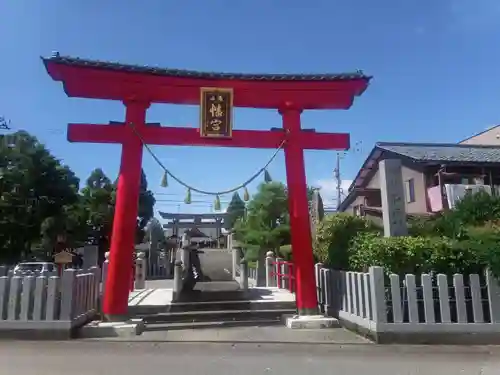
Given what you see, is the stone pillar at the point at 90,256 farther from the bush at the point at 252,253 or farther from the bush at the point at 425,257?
the bush at the point at 425,257

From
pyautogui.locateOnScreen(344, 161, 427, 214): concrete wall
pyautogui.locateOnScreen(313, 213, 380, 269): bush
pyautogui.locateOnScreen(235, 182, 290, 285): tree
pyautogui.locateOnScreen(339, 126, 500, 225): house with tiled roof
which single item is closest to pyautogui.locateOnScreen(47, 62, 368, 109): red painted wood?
pyautogui.locateOnScreen(313, 213, 380, 269): bush

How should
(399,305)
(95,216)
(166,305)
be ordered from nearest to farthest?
(399,305) < (166,305) < (95,216)

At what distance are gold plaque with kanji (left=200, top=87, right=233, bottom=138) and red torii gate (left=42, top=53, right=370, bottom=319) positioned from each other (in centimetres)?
14

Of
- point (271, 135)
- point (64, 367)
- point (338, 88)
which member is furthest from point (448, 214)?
point (64, 367)

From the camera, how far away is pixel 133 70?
9352 mm

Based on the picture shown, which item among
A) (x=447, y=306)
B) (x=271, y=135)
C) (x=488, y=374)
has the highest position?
(x=271, y=135)

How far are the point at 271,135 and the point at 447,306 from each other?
5.20 metres

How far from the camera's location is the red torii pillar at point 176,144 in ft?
29.3

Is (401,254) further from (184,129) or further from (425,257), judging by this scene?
(184,129)

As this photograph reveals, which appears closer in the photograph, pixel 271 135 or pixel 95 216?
pixel 271 135

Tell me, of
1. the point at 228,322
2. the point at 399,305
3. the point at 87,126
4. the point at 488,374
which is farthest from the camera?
the point at 228,322

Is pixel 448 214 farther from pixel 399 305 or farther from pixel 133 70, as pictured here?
pixel 133 70

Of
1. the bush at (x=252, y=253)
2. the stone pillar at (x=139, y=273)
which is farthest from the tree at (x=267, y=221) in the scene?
the stone pillar at (x=139, y=273)

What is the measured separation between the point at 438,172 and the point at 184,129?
16023 mm
